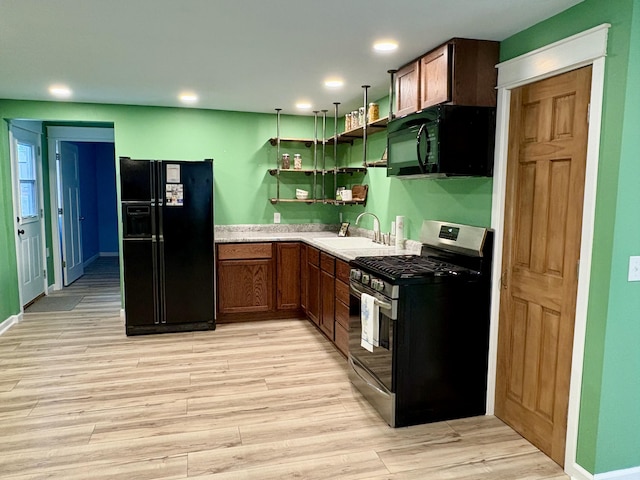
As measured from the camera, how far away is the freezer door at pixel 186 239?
14.2ft

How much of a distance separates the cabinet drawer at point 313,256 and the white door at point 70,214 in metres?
4.08

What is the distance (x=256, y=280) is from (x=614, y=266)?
11.2 ft

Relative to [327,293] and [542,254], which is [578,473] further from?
[327,293]

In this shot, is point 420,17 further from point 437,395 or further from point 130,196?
point 130,196

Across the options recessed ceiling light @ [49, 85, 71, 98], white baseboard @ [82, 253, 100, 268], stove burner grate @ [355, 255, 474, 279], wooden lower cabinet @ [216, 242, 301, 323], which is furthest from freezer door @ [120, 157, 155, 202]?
white baseboard @ [82, 253, 100, 268]

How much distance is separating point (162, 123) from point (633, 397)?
4.63m

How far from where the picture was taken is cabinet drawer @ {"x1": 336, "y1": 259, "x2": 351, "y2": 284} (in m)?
3.53

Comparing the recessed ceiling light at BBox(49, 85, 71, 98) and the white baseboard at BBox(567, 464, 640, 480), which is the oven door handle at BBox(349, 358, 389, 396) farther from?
the recessed ceiling light at BBox(49, 85, 71, 98)

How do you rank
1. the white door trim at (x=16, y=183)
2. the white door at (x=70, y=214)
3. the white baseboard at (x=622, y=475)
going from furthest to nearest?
the white door at (x=70, y=214)
the white door trim at (x=16, y=183)
the white baseboard at (x=622, y=475)

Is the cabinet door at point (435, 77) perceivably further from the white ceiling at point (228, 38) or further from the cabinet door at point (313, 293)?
the cabinet door at point (313, 293)

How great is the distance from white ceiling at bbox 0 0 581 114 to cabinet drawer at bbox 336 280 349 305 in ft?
5.40

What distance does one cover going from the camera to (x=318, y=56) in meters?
3.02

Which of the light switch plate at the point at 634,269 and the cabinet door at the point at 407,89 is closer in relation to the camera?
the light switch plate at the point at 634,269

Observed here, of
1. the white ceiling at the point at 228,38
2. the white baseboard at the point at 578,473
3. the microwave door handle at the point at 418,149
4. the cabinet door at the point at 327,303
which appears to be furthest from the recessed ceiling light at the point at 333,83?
the white baseboard at the point at 578,473
